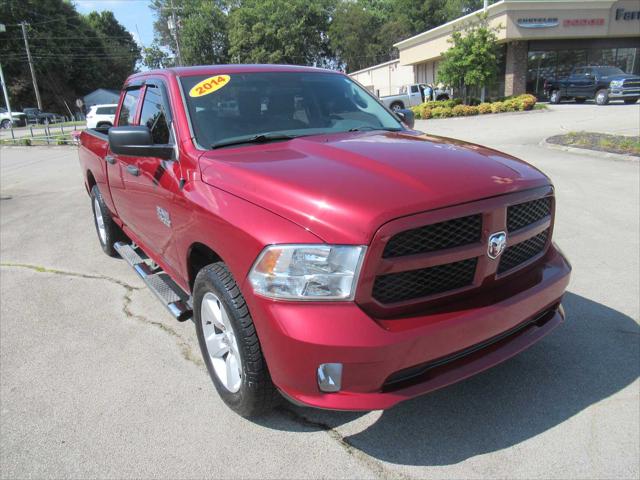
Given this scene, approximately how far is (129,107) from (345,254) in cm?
336

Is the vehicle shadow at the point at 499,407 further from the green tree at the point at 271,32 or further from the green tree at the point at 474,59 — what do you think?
the green tree at the point at 271,32

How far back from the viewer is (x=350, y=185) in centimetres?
224

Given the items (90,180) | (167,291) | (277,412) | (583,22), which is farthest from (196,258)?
(583,22)

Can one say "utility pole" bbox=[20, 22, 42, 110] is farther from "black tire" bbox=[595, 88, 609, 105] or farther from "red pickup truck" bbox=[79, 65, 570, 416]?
"red pickup truck" bbox=[79, 65, 570, 416]

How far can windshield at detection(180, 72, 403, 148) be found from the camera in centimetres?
317

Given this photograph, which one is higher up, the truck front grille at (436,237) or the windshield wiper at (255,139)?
the windshield wiper at (255,139)

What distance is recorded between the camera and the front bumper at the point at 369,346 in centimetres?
203

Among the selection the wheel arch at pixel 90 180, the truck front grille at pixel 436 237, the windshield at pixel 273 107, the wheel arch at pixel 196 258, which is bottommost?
the wheel arch at pixel 196 258

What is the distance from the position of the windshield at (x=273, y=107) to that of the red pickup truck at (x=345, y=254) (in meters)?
0.02

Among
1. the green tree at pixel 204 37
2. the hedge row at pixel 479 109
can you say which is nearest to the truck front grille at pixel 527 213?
the hedge row at pixel 479 109

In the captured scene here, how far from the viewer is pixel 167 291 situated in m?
3.58

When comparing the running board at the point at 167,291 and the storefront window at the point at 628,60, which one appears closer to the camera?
the running board at the point at 167,291

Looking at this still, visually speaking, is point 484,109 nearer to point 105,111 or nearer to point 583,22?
point 583,22

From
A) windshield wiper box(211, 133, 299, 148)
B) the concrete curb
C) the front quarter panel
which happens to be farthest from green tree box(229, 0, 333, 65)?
the front quarter panel
